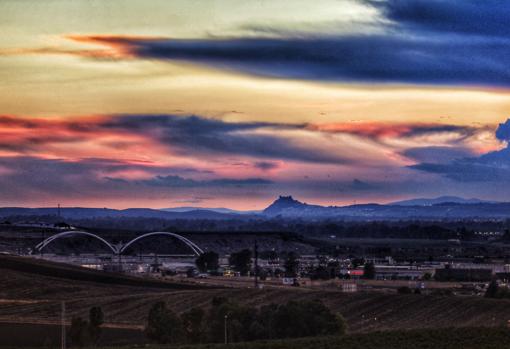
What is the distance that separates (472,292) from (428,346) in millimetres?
59015

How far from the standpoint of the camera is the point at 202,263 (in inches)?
6924

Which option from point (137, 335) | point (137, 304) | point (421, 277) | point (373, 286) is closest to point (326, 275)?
point (421, 277)

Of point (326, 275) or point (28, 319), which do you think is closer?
point (28, 319)

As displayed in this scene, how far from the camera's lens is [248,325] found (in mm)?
67438

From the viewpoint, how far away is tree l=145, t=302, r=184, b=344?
225 ft

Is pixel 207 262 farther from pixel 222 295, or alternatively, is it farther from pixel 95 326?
pixel 95 326

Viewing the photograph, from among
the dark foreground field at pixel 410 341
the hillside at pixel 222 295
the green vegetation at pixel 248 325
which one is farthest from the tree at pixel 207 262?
the dark foreground field at pixel 410 341

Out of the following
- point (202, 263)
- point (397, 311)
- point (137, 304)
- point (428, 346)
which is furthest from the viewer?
point (202, 263)

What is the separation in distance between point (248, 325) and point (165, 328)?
5.73m

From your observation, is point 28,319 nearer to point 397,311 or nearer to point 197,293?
point 197,293

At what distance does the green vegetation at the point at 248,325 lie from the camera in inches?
2623

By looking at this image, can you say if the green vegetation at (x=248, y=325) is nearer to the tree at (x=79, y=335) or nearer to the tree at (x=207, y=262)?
the tree at (x=79, y=335)

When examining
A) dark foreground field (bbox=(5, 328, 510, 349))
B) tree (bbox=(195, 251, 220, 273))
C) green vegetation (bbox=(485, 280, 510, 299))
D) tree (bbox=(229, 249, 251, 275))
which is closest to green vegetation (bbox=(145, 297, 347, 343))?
dark foreground field (bbox=(5, 328, 510, 349))

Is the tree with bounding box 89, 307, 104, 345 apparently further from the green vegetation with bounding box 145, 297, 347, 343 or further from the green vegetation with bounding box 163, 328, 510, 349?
the green vegetation with bounding box 163, 328, 510, 349
